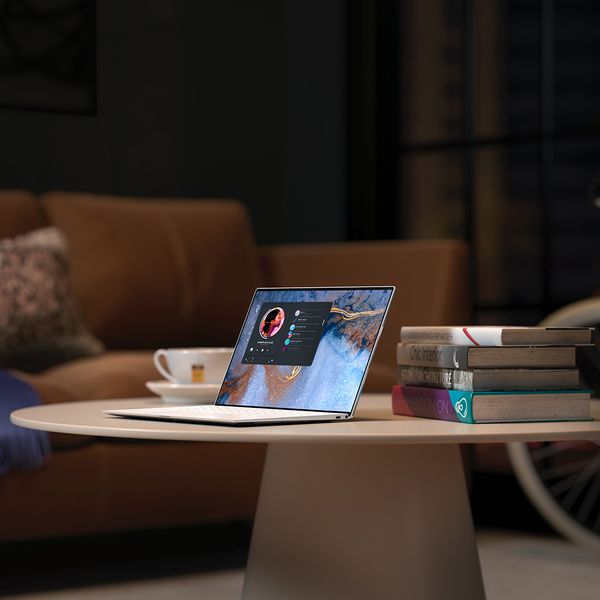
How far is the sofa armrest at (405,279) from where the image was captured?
9.74 ft

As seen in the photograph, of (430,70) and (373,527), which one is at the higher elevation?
(430,70)

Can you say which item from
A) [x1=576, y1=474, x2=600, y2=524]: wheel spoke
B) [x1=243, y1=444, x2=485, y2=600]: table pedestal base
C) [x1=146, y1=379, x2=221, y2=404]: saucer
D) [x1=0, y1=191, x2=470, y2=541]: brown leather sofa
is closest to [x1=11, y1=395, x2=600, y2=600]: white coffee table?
[x1=243, y1=444, x2=485, y2=600]: table pedestal base

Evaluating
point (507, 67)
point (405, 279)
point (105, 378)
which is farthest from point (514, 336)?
point (507, 67)

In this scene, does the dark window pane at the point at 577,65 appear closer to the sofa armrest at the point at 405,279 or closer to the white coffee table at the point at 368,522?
the sofa armrest at the point at 405,279

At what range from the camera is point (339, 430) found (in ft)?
4.43

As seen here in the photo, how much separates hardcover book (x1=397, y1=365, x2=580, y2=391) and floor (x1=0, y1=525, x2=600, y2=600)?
0.98 metres

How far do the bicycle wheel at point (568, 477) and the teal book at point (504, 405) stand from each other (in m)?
1.25

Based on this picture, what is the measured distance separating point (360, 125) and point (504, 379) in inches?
98.5

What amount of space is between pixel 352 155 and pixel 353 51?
0.32 metres

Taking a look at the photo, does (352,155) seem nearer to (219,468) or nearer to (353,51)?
(353,51)

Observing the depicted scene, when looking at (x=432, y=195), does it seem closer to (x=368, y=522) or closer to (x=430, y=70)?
(x=430, y=70)

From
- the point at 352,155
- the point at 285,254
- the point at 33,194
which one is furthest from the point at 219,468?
the point at 352,155

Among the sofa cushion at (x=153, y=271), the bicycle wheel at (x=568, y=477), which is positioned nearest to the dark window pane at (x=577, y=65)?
the bicycle wheel at (x=568, y=477)

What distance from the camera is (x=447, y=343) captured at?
155 centimetres
